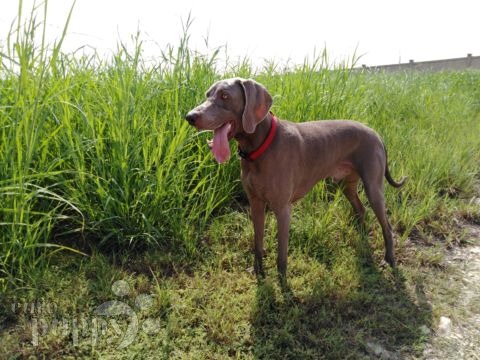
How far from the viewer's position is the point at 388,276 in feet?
8.15

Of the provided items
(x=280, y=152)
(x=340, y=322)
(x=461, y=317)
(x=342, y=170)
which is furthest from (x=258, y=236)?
(x=461, y=317)

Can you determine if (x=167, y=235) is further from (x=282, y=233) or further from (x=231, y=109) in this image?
(x=231, y=109)

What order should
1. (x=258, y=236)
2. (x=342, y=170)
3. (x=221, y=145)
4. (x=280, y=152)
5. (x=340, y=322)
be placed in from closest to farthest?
(x=221, y=145), (x=340, y=322), (x=280, y=152), (x=258, y=236), (x=342, y=170)

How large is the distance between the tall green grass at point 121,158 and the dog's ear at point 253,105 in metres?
0.63

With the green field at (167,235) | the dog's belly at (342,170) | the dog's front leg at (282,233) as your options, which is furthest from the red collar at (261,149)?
the dog's belly at (342,170)

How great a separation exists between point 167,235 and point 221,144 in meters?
0.91

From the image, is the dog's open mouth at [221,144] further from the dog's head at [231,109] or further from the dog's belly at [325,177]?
the dog's belly at [325,177]

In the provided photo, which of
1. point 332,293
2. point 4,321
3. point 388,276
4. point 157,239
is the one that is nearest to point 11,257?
point 4,321

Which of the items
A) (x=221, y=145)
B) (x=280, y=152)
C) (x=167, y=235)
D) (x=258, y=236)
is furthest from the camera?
(x=167, y=235)

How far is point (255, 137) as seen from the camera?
2127 millimetres

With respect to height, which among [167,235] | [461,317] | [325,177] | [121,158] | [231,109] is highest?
[231,109]

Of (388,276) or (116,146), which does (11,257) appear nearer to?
(116,146)

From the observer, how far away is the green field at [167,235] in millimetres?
1896

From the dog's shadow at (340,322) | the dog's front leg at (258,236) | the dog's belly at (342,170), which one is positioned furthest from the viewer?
the dog's belly at (342,170)
